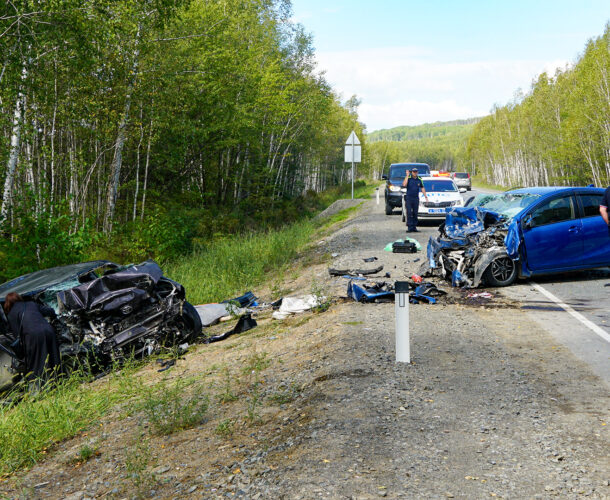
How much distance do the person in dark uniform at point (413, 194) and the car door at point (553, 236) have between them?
6.24 metres

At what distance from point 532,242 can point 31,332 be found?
838 centimetres

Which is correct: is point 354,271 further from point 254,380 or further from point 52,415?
point 52,415

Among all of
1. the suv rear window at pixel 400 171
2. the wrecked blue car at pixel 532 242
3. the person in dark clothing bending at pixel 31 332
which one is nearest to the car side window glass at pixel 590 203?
the wrecked blue car at pixel 532 242

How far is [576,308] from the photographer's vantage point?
916cm

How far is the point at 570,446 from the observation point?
14.4 ft

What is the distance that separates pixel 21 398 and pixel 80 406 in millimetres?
1306

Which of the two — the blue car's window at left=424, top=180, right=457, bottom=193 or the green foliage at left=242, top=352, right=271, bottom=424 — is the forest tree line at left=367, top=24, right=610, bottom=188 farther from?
the green foliage at left=242, top=352, right=271, bottom=424

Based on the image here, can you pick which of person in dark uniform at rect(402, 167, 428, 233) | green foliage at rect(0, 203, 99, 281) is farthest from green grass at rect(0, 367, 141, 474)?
person in dark uniform at rect(402, 167, 428, 233)

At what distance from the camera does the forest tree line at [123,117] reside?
43.5ft

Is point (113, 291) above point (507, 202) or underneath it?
underneath

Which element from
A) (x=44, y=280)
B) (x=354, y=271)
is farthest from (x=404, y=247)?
(x=44, y=280)

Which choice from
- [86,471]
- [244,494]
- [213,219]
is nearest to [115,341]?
[86,471]

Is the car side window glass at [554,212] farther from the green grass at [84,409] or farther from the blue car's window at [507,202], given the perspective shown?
the green grass at [84,409]

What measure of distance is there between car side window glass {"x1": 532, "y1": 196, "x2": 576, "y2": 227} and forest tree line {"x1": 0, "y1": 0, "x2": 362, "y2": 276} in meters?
10.0
